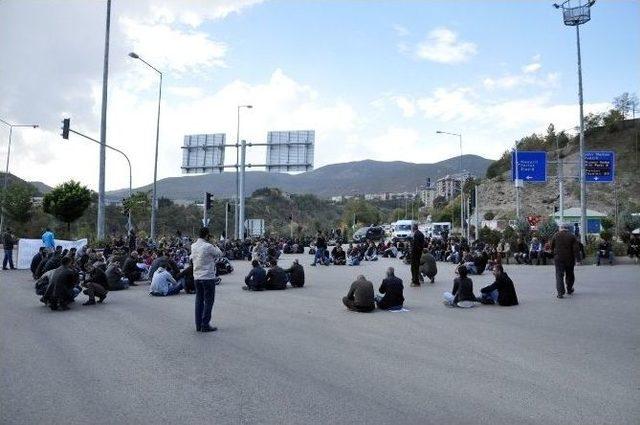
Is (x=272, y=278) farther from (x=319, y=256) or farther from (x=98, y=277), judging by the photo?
(x=319, y=256)

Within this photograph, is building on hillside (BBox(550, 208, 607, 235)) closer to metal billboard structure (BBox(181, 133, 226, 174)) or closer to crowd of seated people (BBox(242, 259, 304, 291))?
metal billboard structure (BBox(181, 133, 226, 174))

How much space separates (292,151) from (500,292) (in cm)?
2597

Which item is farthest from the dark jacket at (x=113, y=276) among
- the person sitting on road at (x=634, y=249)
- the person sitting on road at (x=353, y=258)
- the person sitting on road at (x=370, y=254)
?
the person sitting on road at (x=634, y=249)

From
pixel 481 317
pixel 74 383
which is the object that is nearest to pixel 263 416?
pixel 74 383

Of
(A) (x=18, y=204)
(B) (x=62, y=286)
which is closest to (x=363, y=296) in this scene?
(B) (x=62, y=286)

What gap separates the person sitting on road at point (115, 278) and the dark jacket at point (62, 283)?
11.6ft

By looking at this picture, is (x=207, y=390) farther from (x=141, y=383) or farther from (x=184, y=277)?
(x=184, y=277)

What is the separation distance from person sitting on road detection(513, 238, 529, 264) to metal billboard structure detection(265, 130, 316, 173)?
14.8 metres

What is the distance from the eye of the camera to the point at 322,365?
6.91 m

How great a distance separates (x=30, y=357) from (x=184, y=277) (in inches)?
305

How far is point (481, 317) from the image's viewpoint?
423 inches

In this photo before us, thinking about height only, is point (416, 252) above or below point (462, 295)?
above

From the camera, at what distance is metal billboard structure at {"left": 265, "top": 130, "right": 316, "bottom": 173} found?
36656 mm

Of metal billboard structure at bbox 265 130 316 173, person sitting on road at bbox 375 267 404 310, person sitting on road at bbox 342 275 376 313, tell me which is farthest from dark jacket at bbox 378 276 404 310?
metal billboard structure at bbox 265 130 316 173
